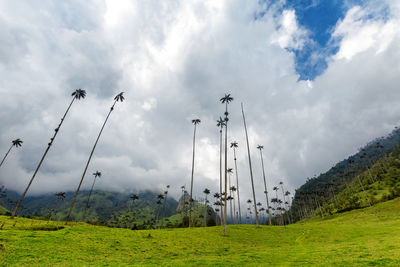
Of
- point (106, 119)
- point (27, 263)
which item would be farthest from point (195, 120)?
point (27, 263)

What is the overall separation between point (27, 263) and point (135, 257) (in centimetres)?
1094

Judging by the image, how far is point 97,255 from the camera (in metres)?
23.6

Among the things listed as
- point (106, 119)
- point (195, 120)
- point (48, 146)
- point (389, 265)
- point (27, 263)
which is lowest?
point (27, 263)

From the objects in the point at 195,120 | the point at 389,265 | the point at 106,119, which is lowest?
the point at 389,265

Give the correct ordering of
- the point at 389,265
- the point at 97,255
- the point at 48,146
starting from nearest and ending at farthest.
Answer: 1. the point at 389,265
2. the point at 97,255
3. the point at 48,146

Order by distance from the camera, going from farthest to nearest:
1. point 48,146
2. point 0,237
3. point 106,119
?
point 106,119 < point 48,146 < point 0,237

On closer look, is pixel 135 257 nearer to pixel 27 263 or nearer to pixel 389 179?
pixel 27 263

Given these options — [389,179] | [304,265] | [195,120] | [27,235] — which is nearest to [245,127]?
[195,120]

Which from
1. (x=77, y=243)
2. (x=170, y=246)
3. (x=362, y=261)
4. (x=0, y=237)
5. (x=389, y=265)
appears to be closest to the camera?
(x=389, y=265)

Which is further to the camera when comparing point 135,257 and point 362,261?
point 135,257

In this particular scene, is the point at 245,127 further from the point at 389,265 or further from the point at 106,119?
the point at 389,265

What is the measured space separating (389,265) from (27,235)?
44.9 m

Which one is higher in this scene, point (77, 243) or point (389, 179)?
point (389, 179)

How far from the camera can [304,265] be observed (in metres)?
16.8
